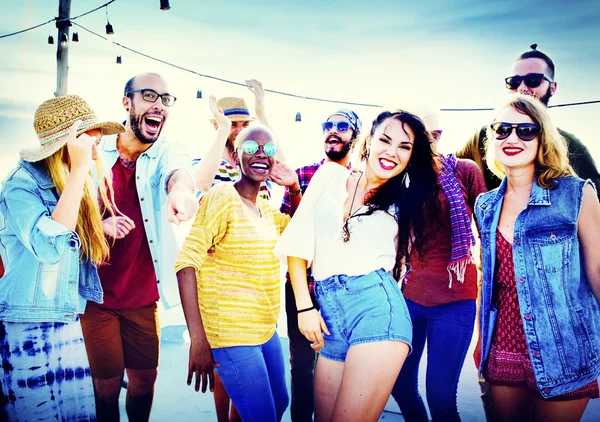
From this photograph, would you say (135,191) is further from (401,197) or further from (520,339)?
(520,339)

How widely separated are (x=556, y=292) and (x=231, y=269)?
5.38 feet

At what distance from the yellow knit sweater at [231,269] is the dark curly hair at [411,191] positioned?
2.07ft

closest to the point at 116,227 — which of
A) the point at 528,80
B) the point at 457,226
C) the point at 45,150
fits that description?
the point at 45,150

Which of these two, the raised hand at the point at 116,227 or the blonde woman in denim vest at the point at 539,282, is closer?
the blonde woman in denim vest at the point at 539,282

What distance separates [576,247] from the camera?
7.51 feet

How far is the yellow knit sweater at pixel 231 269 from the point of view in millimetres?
2312

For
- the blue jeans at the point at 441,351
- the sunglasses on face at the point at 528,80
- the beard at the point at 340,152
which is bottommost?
the blue jeans at the point at 441,351

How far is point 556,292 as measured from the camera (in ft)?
7.66

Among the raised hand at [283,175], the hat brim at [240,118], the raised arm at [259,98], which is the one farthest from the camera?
the hat brim at [240,118]

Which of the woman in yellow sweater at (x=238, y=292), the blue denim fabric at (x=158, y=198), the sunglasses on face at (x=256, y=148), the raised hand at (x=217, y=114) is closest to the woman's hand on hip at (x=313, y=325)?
the woman in yellow sweater at (x=238, y=292)

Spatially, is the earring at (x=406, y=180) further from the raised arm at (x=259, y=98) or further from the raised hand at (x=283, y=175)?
the raised arm at (x=259, y=98)

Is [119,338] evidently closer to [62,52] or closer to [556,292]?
[556,292]

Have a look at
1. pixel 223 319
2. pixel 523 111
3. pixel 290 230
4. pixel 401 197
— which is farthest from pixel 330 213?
pixel 523 111

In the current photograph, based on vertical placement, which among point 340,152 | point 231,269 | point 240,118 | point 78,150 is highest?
point 240,118
